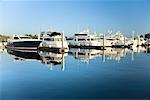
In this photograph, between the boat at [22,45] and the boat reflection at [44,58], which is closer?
the boat reflection at [44,58]

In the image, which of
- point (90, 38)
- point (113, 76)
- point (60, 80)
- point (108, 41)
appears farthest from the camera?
point (108, 41)

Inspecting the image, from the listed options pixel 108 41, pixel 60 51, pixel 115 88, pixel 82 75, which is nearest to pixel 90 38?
pixel 108 41

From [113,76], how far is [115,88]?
2.84 feet

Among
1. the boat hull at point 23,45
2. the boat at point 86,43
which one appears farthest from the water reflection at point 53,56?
the boat at point 86,43

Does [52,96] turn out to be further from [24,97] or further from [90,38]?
[90,38]

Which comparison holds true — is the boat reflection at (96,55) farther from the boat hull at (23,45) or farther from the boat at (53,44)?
the boat hull at (23,45)

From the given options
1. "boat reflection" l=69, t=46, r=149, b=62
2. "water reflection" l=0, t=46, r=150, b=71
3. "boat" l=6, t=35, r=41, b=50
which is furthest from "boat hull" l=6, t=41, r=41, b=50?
"boat reflection" l=69, t=46, r=149, b=62

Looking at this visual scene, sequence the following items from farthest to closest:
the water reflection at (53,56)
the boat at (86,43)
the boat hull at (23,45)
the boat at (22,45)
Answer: the boat at (86,43) < the boat hull at (23,45) < the boat at (22,45) < the water reflection at (53,56)

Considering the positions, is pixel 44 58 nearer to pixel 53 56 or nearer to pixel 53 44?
pixel 53 56

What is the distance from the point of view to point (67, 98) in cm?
298

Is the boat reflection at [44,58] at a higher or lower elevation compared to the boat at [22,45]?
lower

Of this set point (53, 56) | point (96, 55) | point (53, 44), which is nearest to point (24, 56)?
point (53, 56)

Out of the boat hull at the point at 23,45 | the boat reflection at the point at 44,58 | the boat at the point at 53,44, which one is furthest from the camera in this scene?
the boat hull at the point at 23,45

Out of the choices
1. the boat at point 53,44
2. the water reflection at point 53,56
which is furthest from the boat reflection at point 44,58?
the boat at point 53,44
